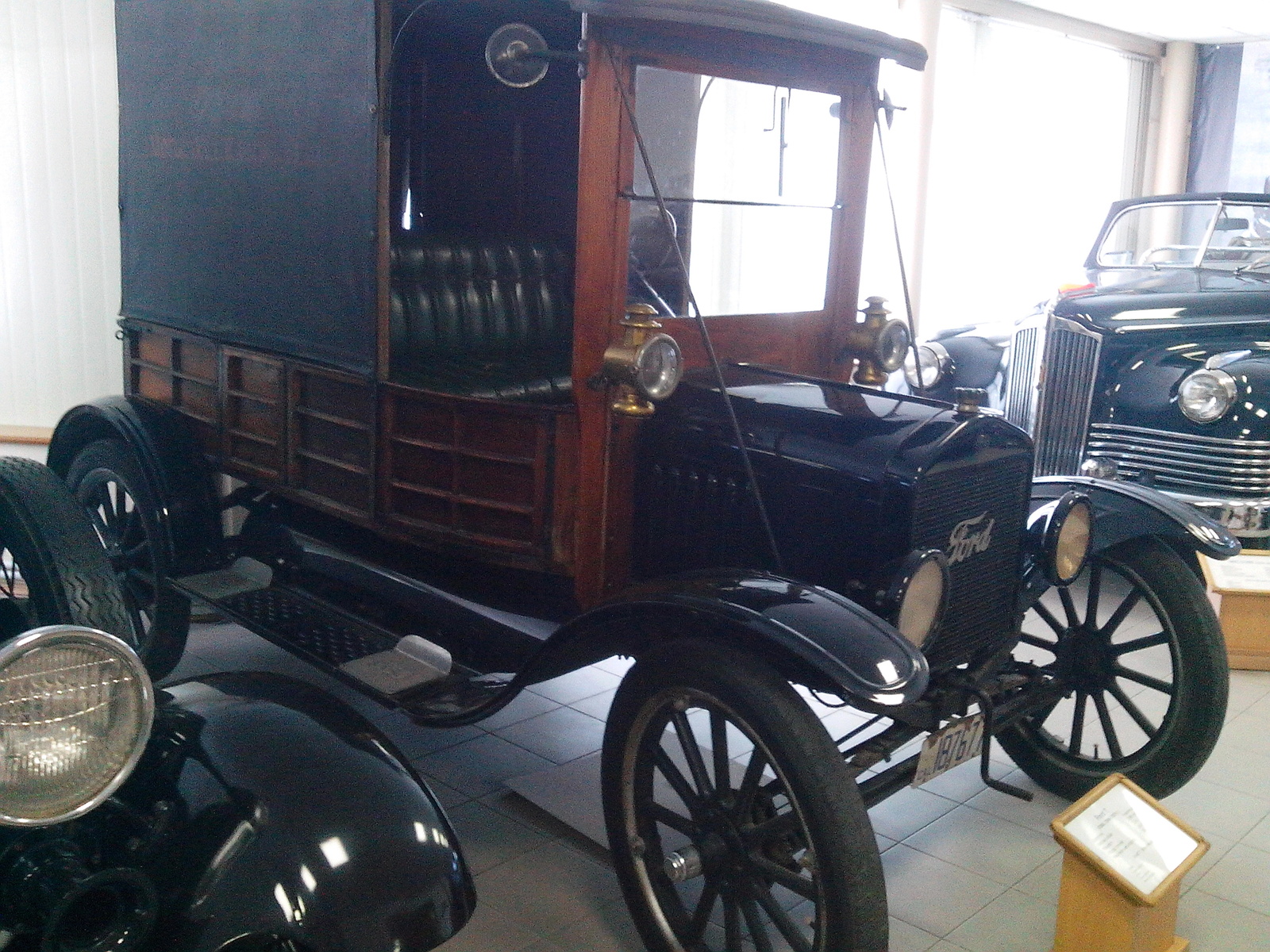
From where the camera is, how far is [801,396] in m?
2.70

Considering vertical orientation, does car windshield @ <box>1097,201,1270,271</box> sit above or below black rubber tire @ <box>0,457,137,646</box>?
above

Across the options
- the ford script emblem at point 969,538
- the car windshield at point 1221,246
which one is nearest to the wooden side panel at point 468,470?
the ford script emblem at point 969,538

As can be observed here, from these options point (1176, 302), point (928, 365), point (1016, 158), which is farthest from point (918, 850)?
point (1016, 158)

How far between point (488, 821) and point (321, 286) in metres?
1.43

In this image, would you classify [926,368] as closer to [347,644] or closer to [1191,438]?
[1191,438]

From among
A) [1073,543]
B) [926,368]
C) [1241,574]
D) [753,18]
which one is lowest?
[1241,574]

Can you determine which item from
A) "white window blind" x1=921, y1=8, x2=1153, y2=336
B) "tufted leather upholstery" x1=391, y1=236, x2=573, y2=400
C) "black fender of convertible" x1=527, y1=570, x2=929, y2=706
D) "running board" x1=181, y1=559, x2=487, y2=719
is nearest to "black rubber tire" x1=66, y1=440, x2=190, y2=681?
"running board" x1=181, y1=559, x2=487, y2=719

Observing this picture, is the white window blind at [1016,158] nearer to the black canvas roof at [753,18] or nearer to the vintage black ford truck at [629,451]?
the vintage black ford truck at [629,451]

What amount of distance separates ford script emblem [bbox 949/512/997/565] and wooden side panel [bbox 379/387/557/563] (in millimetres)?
901

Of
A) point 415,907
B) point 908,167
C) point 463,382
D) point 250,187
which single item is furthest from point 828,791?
point 908,167

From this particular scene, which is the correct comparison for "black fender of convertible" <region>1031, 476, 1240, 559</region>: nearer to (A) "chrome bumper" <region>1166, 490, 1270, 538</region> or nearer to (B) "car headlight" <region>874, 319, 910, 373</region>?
(B) "car headlight" <region>874, 319, 910, 373</region>

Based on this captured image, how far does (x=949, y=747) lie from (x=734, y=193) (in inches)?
53.3

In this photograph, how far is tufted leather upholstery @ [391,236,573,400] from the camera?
3.60m

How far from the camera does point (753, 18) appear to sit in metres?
2.37
